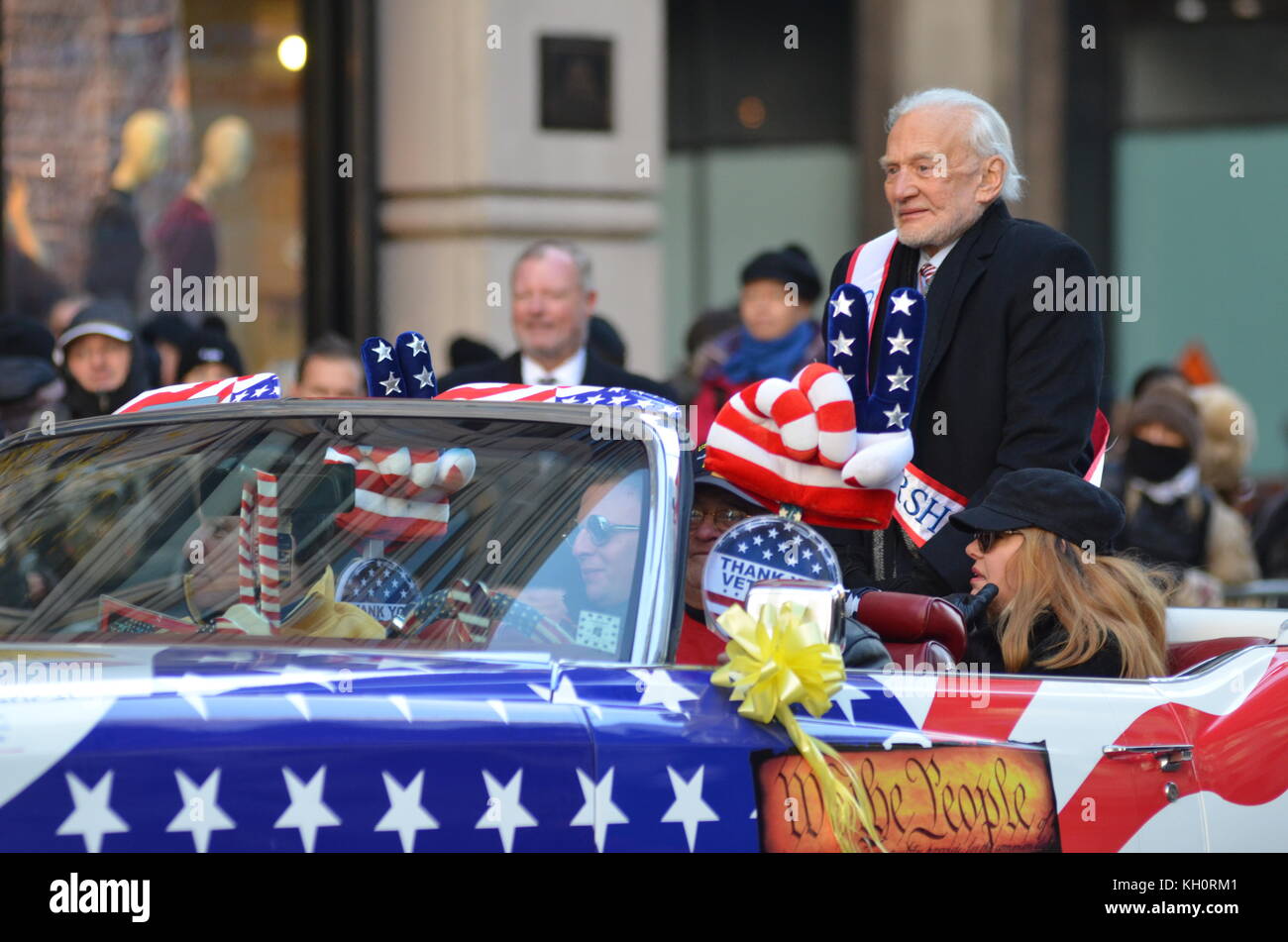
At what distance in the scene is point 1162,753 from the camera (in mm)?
3455

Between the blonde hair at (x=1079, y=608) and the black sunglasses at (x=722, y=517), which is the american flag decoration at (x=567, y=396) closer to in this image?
the black sunglasses at (x=722, y=517)

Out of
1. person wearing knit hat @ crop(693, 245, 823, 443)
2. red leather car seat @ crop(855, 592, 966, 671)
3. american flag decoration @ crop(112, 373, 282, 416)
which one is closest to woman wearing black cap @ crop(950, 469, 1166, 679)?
red leather car seat @ crop(855, 592, 966, 671)

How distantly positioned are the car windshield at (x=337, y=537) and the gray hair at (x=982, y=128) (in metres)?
1.57

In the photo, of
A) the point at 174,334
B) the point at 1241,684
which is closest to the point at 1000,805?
the point at 1241,684

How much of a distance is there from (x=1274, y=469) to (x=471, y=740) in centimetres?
1067

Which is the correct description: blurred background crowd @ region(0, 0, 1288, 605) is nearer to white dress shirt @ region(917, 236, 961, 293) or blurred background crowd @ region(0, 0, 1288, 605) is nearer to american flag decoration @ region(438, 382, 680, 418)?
white dress shirt @ region(917, 236, 961, 293)

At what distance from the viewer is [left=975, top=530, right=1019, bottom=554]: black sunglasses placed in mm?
4059

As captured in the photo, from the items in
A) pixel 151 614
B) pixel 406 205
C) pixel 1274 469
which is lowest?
pixel 1274 469

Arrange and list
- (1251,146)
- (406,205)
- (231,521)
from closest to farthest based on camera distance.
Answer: (231,521), (406,205), (1251,146)

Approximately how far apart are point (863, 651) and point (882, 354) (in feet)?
1.98

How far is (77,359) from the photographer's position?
6.69m

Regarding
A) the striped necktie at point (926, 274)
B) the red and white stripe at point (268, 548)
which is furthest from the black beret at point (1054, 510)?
the red and white stripe at point (268, 548)

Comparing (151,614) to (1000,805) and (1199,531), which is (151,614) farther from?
(1199,531)
